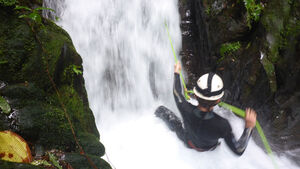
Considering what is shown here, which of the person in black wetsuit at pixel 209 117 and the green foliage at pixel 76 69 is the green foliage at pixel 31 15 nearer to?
the green foliage at pixel 76 69

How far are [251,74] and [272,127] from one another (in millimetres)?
1452

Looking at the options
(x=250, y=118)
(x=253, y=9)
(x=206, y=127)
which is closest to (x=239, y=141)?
(x=250, y=118)

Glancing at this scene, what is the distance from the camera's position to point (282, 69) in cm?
444

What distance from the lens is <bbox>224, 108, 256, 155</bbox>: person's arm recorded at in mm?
2980

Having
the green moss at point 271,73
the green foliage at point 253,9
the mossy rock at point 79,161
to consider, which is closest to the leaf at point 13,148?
the mossy rock at point 79,161

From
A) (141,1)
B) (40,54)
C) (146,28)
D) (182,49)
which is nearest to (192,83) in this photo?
(182,49)

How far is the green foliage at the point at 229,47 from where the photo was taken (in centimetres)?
531

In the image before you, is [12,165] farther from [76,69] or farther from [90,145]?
[76,69]

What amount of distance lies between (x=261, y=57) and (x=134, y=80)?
11.8ft

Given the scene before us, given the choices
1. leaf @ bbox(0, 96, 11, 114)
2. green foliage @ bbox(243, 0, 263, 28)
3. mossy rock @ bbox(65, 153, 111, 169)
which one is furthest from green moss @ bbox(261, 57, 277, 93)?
leaf @ bbox(0, 96, 11, 114)

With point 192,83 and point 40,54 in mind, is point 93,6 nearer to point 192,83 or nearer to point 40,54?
point 40,54

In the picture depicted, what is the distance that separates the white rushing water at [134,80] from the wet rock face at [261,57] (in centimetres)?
83

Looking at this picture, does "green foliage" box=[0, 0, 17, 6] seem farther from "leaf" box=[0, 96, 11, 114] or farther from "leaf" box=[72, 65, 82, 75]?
"leaf" box=[0, 96, 11, 114]

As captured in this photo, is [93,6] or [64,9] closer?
[64,9]
